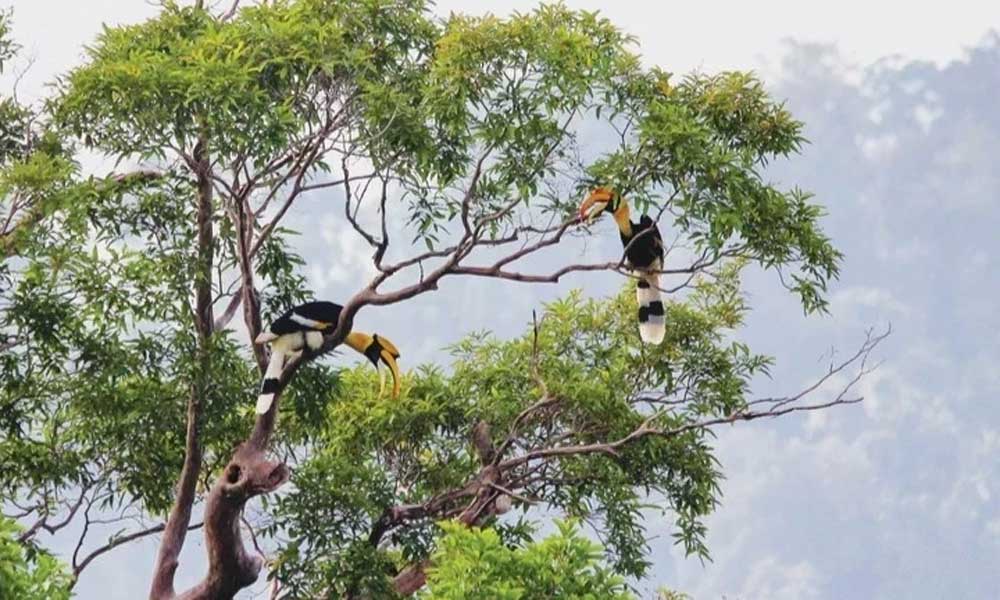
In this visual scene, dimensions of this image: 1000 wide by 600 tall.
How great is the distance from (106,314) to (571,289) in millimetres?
4672


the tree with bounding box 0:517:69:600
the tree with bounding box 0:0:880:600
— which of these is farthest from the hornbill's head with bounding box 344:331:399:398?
the tree with bounding box 0:517:69:600

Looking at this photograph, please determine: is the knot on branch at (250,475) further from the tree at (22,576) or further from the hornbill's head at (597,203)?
the tree at (22,576)

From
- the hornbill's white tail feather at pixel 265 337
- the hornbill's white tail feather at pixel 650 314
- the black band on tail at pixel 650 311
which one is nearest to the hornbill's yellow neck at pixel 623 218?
the hornbill's white tail feather at pixel 650 314

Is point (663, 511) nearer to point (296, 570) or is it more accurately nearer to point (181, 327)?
point (296, 570)

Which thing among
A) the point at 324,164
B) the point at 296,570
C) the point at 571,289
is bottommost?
the point at 296,570

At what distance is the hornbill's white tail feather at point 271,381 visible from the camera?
12250 mm

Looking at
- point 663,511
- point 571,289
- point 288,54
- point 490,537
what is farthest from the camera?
point 571,289

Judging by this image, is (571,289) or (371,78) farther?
(571,289)

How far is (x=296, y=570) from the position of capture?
13.1 meters

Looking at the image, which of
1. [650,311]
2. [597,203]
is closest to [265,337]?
[597,203]

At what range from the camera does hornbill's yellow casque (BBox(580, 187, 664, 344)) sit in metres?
11.6

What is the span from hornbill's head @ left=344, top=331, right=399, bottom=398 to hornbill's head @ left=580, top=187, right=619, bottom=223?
217 centimetres

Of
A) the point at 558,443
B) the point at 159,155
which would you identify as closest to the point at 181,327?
the point at 159,155

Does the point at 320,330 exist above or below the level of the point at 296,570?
above
